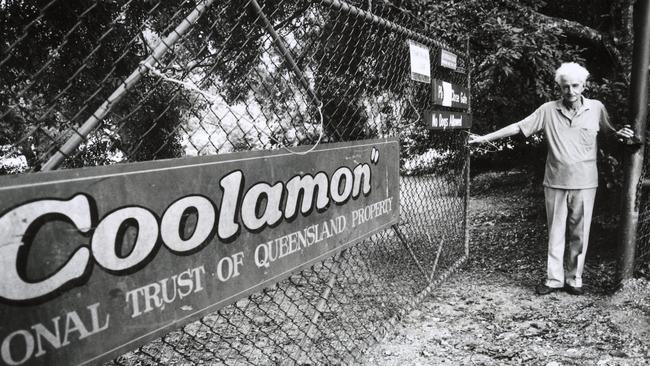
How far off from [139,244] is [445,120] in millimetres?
3054

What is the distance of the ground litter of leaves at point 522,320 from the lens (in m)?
3.10

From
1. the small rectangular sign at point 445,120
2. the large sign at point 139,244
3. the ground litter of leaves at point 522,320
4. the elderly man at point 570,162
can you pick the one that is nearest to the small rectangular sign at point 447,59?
the small rectangular sign at point 445,120

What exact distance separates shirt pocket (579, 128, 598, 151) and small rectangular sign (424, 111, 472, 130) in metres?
1.00

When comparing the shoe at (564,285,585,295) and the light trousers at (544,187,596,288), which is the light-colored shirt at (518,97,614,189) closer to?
the light trousers at (544,187,596,288)

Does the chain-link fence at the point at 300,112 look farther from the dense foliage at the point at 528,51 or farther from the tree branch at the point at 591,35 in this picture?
the tree branch at the point at 591,35

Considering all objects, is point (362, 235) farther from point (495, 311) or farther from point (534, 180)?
point (534, 180)

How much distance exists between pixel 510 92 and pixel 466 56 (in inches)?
53.0

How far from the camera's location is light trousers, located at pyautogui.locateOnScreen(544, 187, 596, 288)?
4008mm

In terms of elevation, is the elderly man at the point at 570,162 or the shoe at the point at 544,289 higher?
the elderly man at the point at 570,162

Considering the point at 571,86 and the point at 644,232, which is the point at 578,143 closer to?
the point at 571,86

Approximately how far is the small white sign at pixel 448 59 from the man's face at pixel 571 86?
36.6 inches

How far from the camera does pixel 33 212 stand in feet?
3.90

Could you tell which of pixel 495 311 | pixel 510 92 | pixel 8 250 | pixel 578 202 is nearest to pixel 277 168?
pixel 8 250

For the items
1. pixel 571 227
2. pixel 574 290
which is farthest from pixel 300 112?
pixel 574 290
